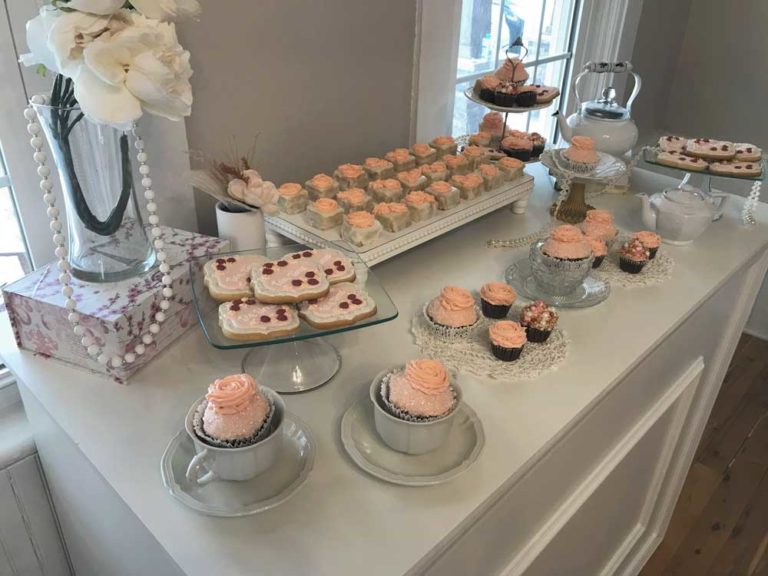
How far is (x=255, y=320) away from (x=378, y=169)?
1.58 ft

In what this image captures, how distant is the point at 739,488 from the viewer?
6.02 ft

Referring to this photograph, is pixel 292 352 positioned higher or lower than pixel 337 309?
lower

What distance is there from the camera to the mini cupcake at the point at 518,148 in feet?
4.28

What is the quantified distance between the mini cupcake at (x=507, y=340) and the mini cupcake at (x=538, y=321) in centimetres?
3

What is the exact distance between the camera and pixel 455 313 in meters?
0.87

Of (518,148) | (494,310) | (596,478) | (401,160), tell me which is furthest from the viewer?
(518,148)

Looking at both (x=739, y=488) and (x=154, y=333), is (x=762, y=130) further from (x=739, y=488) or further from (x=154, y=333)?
(x=154, y=333)

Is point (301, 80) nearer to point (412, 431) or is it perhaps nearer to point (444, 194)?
point (444, 194)

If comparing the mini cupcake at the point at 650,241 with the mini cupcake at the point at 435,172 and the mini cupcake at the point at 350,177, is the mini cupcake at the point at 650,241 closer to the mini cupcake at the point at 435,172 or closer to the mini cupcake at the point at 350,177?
the mini cupcake at the point at 435,172

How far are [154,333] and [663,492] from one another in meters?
1.31

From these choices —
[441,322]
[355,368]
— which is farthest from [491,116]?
[355,368]

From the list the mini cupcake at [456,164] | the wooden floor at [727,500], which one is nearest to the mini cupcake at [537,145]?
the mini cupcake at [456,164]

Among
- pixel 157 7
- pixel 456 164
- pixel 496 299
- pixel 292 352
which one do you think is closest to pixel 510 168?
pixel 456 164

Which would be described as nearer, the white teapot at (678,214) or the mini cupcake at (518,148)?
the white teapot at (678,214)
